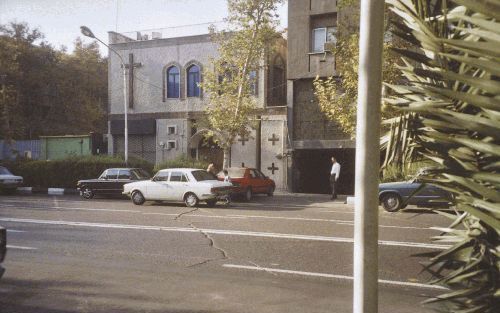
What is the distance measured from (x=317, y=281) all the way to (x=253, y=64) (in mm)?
18384

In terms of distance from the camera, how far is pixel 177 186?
17.1 m

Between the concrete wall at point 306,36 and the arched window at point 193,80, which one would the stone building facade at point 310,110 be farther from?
the arched window at point 193,80

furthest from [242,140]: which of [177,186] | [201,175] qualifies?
[177,186]

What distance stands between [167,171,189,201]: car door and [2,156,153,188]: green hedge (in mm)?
8467

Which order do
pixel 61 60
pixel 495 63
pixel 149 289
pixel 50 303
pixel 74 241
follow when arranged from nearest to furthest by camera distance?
pixel 495 63, pixel 50 303, pixel 149 289, pixel 74 241, pixel 61 60

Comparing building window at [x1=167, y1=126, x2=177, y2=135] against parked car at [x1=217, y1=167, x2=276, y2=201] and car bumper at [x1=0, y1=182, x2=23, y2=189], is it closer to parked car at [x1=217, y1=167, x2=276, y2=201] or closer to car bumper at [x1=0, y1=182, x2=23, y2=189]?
car bumper at [x1=0, y1=182, x2=23, y2=189]

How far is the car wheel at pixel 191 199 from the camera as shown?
16.8 meters

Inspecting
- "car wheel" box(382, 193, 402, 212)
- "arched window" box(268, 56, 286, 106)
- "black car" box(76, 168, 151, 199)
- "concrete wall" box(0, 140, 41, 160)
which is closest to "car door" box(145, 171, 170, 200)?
"black car" box(76, 168, 151, 199)

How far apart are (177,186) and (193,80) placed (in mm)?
13522

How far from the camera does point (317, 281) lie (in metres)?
6.38

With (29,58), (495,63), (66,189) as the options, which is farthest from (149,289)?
(29,58)

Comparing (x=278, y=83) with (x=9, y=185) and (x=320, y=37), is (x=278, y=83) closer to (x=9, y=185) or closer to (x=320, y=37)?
(x=320, y=37)

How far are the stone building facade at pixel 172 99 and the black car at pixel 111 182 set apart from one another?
20.7 feet

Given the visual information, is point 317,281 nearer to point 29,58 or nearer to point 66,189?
point 66,189
